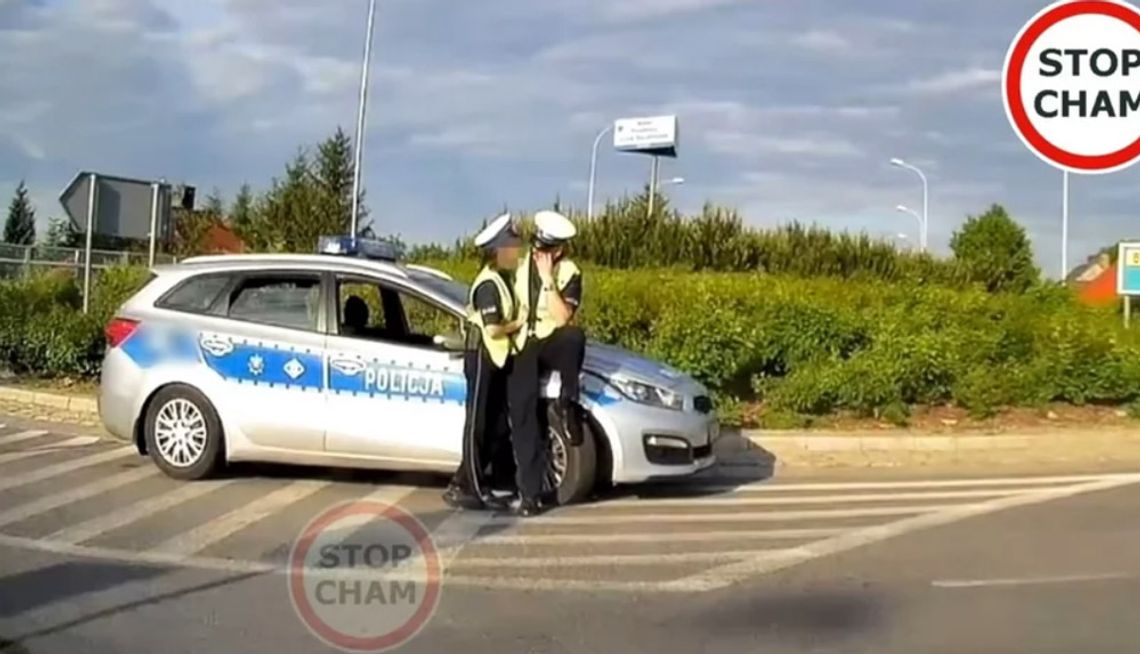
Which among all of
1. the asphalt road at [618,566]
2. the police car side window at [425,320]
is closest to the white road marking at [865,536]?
the asphalt road at [618,566]

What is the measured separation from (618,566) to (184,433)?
393 centimetres

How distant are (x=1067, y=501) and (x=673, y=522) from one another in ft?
10.3

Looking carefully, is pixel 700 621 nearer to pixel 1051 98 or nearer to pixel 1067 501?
pixel 1051 98

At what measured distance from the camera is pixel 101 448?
12.4 metres

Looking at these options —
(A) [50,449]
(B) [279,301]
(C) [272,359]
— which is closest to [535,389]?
(C) [272,359]

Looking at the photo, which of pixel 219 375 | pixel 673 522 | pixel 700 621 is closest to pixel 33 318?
pixel 219 375

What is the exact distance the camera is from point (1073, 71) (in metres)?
6.32

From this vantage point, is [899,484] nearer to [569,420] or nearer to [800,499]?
[800,499]

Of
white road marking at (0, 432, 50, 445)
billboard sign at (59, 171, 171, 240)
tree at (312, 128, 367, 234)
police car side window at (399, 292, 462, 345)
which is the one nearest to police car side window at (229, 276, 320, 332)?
police car side window at (399, 292, 462, 345)

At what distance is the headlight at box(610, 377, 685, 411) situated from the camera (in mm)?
10023

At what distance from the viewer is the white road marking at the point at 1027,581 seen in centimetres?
764

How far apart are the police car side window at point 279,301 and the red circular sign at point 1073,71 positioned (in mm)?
5561

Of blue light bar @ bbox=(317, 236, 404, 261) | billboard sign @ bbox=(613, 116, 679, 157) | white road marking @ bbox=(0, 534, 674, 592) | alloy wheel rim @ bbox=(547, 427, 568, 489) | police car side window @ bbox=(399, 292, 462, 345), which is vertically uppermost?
billboard sign @ bbox=(613, 116, 679, 157)

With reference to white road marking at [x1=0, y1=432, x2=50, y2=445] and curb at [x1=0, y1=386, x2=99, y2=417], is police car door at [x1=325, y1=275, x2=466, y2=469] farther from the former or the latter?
curb at [x1=0, y1=386, x2=99, y2=417]
